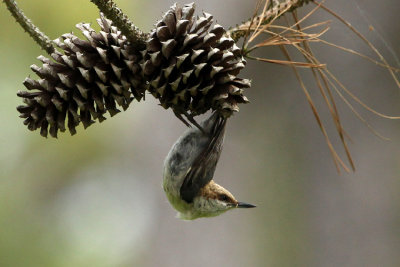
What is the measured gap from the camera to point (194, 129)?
3.48ft

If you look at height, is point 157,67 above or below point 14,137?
below

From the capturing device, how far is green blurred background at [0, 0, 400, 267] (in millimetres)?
2566

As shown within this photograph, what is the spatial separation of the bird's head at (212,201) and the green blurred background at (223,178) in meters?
1.24

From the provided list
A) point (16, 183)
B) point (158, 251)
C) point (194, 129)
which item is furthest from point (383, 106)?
point (16, 183)

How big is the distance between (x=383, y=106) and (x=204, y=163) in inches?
68.7

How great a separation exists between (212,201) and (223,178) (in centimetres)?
176

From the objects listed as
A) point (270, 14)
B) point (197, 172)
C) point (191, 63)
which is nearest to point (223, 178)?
point (197, 172)

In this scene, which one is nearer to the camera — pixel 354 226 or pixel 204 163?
pixel 204 163

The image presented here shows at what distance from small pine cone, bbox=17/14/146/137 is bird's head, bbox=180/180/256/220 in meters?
0.36

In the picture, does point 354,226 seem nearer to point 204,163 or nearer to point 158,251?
point 158,251

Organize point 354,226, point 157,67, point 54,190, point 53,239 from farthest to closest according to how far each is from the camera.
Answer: point 54,190 → point 53,239 → point 354,226 → point 157,67

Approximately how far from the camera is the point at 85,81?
2.76 ft

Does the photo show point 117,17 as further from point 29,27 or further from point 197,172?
point 197,172

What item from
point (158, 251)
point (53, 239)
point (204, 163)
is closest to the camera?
point (204, 163)
